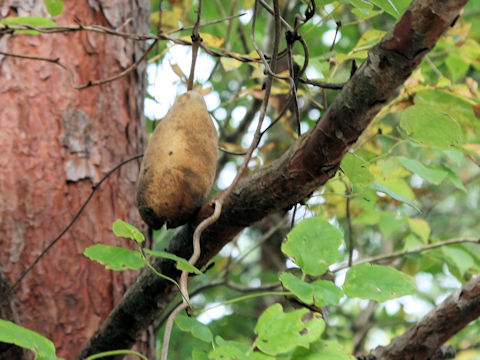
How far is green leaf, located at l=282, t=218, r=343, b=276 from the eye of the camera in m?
0.57

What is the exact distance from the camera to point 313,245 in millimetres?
582

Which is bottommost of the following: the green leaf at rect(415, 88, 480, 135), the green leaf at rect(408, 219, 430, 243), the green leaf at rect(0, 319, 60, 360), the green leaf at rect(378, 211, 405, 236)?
the green leaf at rect(0, 319, 60, 360)

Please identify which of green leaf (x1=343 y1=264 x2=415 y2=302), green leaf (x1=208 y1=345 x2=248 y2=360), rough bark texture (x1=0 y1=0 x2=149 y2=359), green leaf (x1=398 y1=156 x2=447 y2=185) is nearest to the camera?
green leaf (x1=208 y1=345 x2=248 y2=360)

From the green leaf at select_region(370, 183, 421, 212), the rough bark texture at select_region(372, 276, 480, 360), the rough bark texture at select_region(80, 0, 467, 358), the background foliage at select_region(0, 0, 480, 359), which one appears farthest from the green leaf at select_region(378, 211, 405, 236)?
the rough bark texture at select_region(80, 0, 467, 358)

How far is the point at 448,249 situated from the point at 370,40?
0.51 metres

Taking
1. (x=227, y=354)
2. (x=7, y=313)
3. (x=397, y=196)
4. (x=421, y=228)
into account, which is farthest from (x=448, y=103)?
(x=7, y=313)

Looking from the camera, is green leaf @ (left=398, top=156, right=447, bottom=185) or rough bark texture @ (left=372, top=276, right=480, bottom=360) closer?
rough bark texture @ (left=372, top=276, right=480, bottom=360)

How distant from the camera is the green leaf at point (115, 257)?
1.98 ft

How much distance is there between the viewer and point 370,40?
40.2 inches

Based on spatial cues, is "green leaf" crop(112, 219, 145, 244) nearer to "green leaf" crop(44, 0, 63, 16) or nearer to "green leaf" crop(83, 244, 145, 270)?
"green leaf" crop(83, 244, 145, 270)

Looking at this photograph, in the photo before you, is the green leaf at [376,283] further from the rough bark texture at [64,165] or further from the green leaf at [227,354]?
the rough bark texture at [64,165]

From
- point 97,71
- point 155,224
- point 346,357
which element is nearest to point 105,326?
point 155,224

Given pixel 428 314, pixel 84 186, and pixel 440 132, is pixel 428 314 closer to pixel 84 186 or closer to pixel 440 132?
pixel 440 132

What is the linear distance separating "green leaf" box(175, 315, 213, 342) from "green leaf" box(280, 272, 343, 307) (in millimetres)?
107
